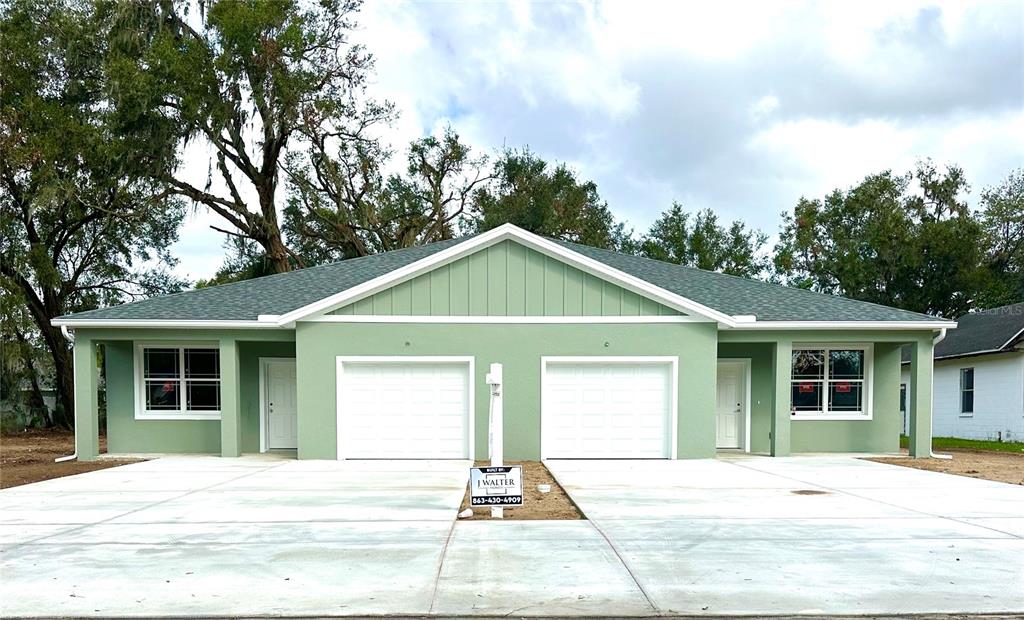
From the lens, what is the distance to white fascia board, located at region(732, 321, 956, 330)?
1452cm

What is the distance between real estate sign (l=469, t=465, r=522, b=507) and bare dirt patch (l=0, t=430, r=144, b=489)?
24.8 ft

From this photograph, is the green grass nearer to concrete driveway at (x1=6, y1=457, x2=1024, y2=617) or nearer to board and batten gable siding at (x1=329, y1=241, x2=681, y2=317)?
concrete driveway at (x1=6, y1=457, x2=1024, y2=617)

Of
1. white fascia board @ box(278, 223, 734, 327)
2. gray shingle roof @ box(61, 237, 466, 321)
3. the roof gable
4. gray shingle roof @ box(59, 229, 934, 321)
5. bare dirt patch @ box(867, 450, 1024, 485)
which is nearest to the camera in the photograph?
bare dirt patch @ box(867, 450, 1024, 485)

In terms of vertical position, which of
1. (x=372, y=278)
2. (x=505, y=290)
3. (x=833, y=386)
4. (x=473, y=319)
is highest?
(x=372, y=278)

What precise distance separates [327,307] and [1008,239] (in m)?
34.8

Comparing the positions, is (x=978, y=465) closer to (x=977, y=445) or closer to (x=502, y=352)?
(x=977, y=445)

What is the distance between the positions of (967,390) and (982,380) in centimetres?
99

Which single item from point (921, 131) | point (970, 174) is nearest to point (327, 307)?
point (921, 131)

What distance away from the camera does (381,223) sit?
96.3ft

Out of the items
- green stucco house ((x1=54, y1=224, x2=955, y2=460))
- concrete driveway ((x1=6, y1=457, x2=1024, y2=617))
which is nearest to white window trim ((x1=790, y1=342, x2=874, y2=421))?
green stucco house ((x1=54, y1=224, x2=955, y2=460))

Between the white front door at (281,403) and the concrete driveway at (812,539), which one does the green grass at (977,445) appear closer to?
the concrete driveway at (812,539)

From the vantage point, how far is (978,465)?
46.8 ft

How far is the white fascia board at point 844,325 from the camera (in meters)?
14.5

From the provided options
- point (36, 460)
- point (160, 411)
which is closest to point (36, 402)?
point (36, 460)
